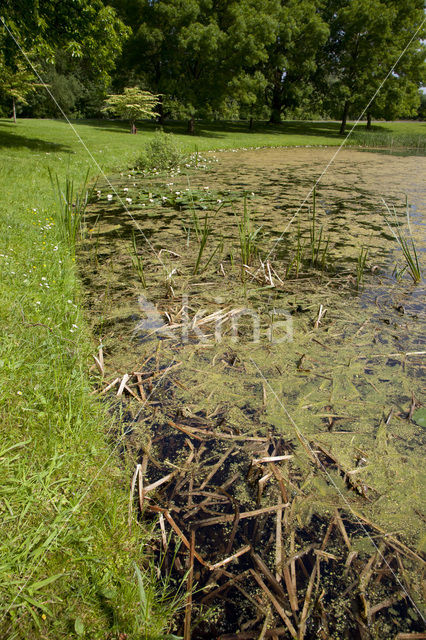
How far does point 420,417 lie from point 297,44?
1207 inches

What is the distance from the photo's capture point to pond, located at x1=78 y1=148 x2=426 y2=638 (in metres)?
1.25

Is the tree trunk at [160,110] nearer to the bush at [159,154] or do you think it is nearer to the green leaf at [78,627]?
the bush at [159,154]

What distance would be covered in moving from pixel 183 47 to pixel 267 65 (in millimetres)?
11223

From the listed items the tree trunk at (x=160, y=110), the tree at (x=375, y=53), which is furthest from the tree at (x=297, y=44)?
the tree trunk at (x=160, y=110)

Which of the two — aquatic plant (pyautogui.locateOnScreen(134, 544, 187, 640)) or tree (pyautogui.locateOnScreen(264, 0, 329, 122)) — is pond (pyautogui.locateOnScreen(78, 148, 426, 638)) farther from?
tree (pyautogui.locateOnScreen(264, 0, 329, 122))

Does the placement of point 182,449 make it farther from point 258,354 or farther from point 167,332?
point 167,332

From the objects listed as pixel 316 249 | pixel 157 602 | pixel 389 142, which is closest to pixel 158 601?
pixel 157 602

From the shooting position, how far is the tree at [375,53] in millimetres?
23562

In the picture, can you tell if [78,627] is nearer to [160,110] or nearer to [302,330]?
[302,330]

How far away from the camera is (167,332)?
2746 millimetres

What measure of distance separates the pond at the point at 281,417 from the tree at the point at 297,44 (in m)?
25.6

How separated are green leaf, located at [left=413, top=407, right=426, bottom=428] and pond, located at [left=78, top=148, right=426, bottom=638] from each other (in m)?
0.03

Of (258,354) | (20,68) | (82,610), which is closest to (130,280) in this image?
(258,354)

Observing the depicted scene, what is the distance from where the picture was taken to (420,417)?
1.96 meters
